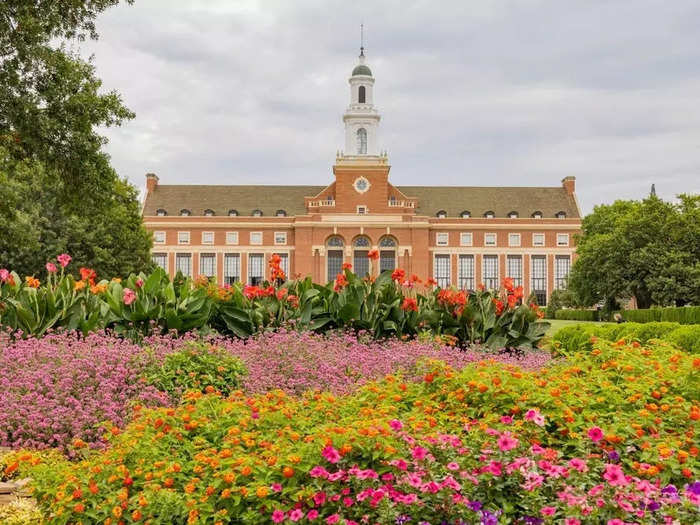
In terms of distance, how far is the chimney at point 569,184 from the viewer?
256 ft

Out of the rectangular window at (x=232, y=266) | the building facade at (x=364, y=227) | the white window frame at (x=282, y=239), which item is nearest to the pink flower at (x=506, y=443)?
the building facade at (x=364, y=227)

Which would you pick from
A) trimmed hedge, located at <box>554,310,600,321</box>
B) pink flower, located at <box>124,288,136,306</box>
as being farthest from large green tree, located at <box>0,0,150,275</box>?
trimmed hedge, located at <box>554,310,600,321</box>

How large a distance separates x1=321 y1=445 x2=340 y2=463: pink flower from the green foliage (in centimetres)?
287

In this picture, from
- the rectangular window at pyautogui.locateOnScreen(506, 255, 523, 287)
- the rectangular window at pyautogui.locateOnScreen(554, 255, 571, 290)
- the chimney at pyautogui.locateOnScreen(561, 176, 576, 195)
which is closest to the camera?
the rectangular window at pyautogui.locateOnScreen(506, 255, 523, 287)

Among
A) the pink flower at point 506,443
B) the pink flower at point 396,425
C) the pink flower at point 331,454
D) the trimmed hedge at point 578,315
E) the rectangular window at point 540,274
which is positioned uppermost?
the rectangular window at point 540,274

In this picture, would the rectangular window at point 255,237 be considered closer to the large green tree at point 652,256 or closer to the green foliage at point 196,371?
the large green tree at point 652,256

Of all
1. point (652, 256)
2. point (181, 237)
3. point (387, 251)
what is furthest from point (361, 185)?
point (652, 256)

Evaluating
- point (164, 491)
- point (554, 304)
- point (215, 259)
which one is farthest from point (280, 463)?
point (215, 259)

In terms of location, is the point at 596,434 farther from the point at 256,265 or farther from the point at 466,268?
the point at 466,268

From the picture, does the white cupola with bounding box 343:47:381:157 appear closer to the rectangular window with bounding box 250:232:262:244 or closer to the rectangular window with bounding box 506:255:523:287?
the rectangular window with bounding box 250:232:262:244

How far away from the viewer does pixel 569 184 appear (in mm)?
78312

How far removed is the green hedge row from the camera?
1304 cm

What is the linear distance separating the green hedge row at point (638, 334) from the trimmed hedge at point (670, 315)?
541 inches

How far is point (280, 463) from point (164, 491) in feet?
1.81
